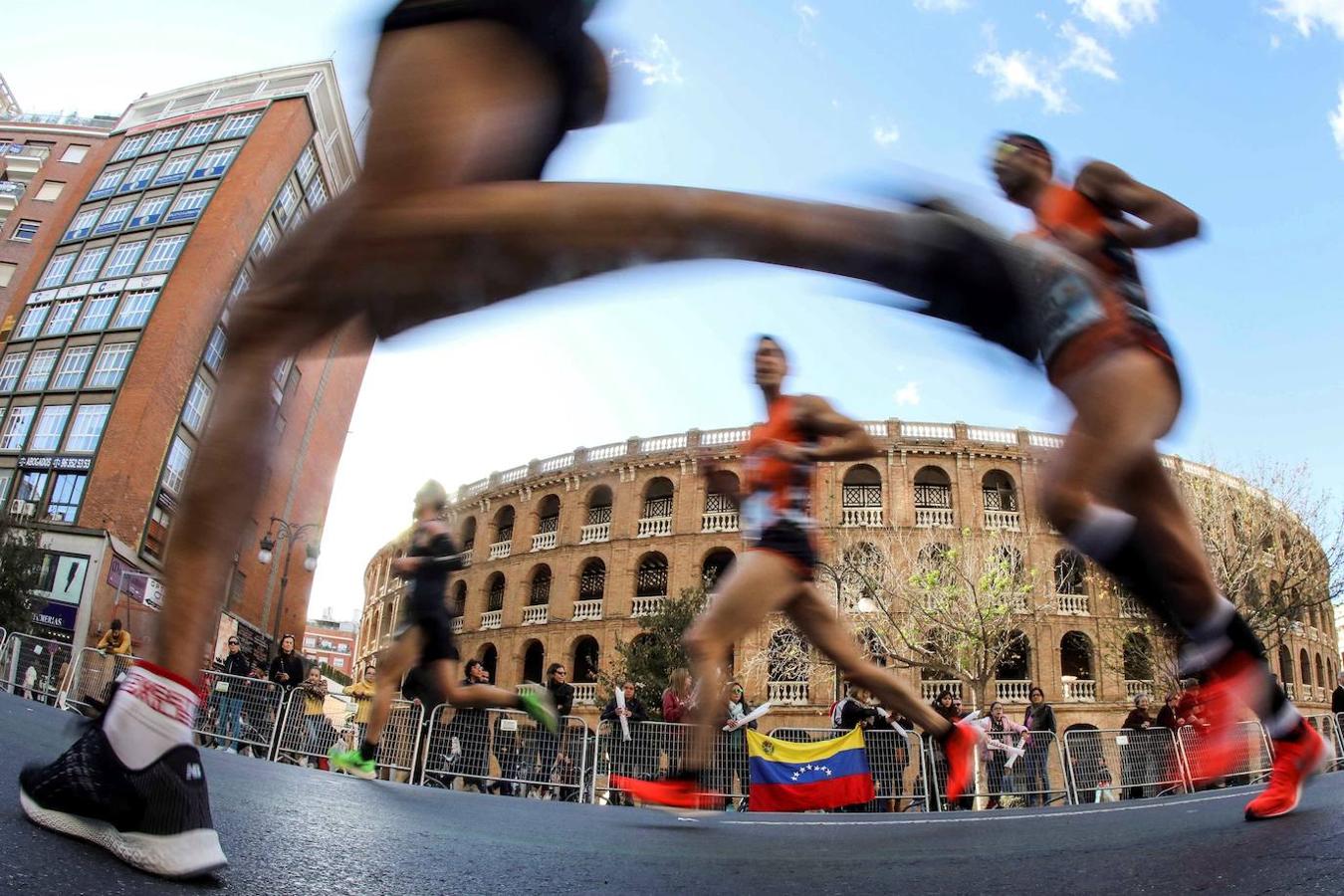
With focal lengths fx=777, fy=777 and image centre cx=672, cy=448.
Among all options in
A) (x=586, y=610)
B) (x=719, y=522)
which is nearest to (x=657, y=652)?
(x=719, y=522)

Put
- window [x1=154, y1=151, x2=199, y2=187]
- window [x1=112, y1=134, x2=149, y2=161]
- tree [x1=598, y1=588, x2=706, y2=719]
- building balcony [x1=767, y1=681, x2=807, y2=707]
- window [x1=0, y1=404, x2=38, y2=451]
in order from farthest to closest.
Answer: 1. window [x1=112, y1=134, x2=149, y2=161]
2. window [x1=154, y1=151, x2=199, y2=187]
3. window [x1=0, y1=404, x2=38, y2=451]
4. building balcony [x1=767, y1=681, x2=807, y2=707]
5. tree [x1=598, y1=588, x2=706, y2=719]

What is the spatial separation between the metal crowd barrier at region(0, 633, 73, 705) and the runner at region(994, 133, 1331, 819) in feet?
39.1

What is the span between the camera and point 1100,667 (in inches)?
1060

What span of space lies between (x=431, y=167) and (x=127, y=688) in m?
0.75

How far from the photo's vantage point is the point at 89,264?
108ft

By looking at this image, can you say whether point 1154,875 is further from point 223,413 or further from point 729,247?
point 223,413

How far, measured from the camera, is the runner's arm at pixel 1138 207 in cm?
142

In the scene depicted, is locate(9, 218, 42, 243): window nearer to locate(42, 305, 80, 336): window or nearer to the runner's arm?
locate(42, 305, 80, 336): window

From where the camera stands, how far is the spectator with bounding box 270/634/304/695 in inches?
356

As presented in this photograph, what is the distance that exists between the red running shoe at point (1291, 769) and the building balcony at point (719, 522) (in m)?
28.6

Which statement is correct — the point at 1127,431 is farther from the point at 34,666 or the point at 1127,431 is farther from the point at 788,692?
the point at 788,692

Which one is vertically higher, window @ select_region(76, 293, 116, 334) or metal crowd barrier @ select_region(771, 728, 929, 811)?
window @ select_region(76, 293, 116, 334)

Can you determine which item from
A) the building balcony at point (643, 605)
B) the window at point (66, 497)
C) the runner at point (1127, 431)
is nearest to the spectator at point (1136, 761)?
the runner at point (1127, 431)

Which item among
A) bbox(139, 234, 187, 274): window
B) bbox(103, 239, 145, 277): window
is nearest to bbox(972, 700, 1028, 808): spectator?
bbox(139, 234, 187, 274): window
